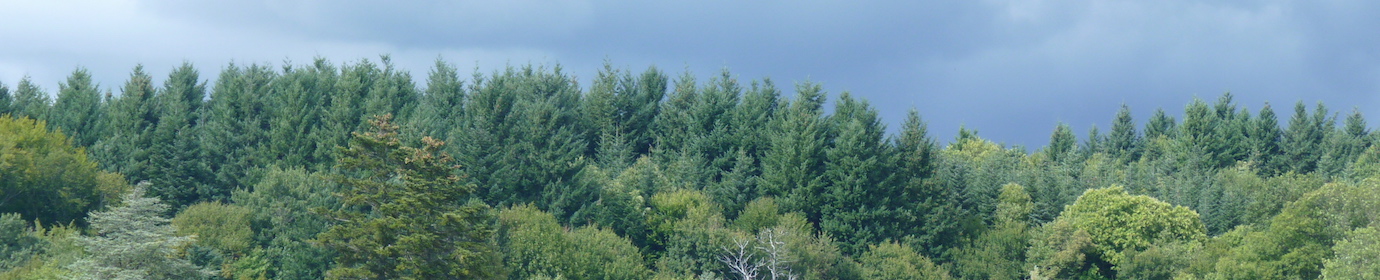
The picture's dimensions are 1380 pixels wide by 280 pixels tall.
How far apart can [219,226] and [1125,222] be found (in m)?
41.0

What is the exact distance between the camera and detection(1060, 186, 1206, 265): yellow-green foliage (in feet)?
218

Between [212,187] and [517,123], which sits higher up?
[517,123]

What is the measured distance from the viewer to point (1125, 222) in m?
67.1

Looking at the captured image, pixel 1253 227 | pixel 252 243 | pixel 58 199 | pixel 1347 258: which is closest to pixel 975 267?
pixel 1253 227

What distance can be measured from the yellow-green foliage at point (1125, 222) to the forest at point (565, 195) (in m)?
0.13

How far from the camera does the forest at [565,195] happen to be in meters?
49.2

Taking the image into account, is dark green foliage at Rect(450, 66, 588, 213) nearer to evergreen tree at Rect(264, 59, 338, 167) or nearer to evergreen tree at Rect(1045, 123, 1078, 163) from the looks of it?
evergreen tree at Rect(264, 59, 338, 167)

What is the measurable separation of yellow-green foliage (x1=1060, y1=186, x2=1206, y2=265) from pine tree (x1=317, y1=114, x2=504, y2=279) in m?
30.9

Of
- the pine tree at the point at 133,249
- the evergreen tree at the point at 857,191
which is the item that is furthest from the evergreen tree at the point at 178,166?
the evergreen tree at the point at 857,191

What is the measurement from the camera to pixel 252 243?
55375mm

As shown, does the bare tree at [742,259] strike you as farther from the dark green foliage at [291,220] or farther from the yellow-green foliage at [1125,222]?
the yellow-green foliage at [1125,222]

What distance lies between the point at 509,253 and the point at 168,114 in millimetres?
28978

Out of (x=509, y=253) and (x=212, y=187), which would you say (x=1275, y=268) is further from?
(x=212, y=187)

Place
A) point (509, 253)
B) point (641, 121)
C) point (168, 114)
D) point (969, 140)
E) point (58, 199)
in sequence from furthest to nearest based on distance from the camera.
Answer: point (969, 140) < point (641, 121) < point (168, 114) < point (58, 199) < point (509, 253)
